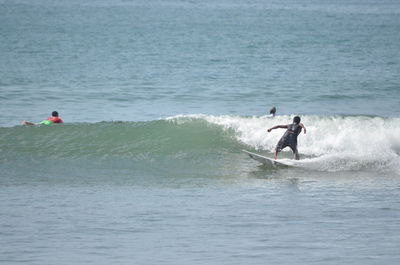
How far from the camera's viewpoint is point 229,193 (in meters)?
14.7

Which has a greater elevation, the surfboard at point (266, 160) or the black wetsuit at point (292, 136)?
the black wetsuit at point (292, 136)

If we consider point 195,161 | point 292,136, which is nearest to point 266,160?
point 292,136

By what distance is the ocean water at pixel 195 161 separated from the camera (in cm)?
1145

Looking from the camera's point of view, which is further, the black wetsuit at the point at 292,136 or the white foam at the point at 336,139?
the white foam at the point at 336,139

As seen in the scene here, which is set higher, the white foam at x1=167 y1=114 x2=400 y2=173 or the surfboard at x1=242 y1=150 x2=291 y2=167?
the white foam at x1=167 y1=114 x2=400 y2=173

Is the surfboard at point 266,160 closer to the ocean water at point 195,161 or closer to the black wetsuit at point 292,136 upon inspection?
the ocean water at point 195,161

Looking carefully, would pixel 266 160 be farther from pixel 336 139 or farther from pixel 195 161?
pixel 336 139

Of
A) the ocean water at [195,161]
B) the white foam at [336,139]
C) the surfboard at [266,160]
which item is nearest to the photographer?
the ocean water at [195,161]

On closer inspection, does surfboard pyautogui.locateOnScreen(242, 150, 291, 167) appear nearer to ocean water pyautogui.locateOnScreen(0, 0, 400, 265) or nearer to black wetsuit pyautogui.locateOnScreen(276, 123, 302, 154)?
ocean water pyautogui.locateOnScreen(0, 0, 400, 265)

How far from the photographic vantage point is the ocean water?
1145 cm

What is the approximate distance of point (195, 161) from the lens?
1845cm

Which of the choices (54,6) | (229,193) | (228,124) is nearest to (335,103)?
(228,124)

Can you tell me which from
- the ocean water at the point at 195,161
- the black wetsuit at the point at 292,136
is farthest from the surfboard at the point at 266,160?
the black wetsuit at the point at 292,136

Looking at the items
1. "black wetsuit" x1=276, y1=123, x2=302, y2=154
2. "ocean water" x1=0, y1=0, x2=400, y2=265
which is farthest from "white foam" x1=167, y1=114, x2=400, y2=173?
"black wetsuit" x1=276, y1=123, x2=302, y2=154
